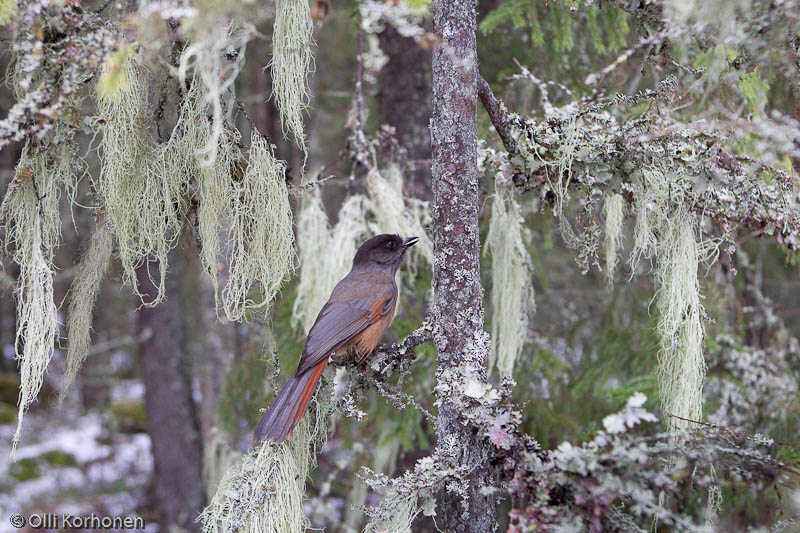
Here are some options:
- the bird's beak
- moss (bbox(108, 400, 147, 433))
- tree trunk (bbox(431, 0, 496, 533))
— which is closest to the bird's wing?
the bird's beak

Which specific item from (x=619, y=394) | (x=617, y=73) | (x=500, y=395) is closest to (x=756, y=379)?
(x=619, y=394)

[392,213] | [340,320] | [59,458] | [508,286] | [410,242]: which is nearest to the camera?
[340,320]

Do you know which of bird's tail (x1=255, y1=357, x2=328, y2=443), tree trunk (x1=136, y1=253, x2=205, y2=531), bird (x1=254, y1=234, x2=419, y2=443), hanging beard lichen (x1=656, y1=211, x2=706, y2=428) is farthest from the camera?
tree trunk (x1=136, y1=253, x2=205, y2=531)

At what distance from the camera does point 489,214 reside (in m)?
4.68

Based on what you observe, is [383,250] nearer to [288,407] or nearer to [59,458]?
[288,407]

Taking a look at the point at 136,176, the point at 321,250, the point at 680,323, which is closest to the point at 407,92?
the point at 321,250

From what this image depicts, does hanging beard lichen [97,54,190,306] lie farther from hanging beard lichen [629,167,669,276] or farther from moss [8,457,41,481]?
moss [8,457,41,481]

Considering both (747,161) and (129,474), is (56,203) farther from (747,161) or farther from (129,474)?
(129,474)

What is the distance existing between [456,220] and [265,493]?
54.4 inches

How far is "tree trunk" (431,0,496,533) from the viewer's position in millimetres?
2830

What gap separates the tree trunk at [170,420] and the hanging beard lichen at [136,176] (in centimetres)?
487

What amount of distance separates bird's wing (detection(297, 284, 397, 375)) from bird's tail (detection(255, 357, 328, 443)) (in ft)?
0.22

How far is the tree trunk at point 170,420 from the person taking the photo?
761 cm

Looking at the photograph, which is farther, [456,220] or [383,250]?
[383,250]
